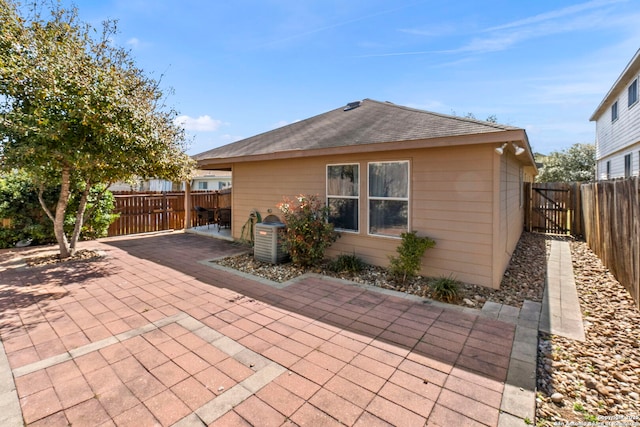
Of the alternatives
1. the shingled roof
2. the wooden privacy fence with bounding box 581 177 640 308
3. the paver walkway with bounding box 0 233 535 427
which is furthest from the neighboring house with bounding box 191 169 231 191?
the wooden privacy fence with bounding box 581 177 640 308

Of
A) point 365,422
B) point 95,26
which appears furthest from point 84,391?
point 95,26

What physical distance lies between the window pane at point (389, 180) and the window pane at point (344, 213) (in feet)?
1.69

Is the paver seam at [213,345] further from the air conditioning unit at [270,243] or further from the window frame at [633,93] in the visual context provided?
the window frame at [633,93]

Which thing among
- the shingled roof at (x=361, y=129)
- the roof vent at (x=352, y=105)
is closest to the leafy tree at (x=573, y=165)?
the roof vent at (x=352, y=105)

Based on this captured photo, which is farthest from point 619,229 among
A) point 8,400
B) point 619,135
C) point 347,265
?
point 619,135

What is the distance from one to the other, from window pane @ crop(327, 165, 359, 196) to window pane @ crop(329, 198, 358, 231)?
0.56 ft

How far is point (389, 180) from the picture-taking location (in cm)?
570

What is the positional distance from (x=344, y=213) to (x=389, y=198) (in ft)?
3.54

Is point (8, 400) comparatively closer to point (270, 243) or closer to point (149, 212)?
point (270, 243)

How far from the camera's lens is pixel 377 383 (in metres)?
2.57

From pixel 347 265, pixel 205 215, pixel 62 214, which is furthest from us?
pixel 205 215

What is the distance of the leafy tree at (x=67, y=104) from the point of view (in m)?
5.07

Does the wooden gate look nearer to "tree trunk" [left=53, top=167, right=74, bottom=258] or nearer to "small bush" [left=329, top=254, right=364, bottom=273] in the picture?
"small bush" [left=329, top=254, right=364, bottom=273]

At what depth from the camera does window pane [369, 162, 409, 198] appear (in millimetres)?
5512
